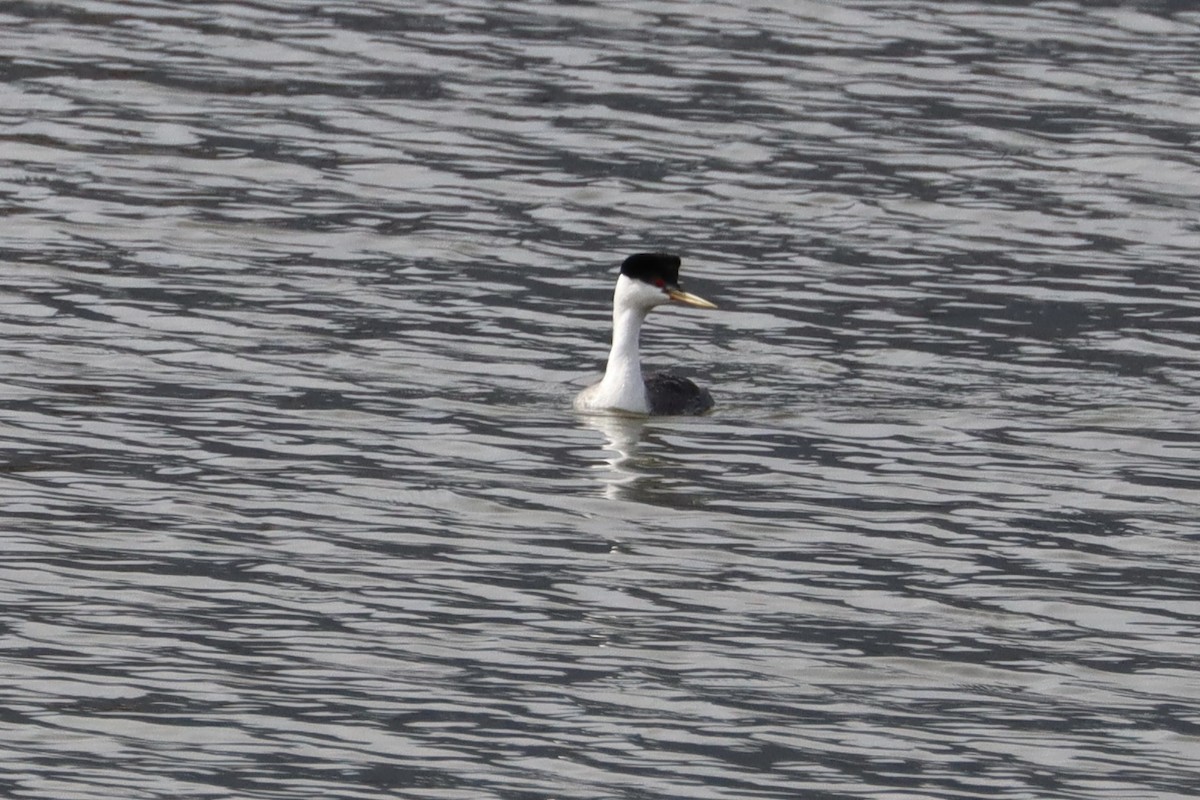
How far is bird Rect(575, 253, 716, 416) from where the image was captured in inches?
739

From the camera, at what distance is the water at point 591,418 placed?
12.1 metres

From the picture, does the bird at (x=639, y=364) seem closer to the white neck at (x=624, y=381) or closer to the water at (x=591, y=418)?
the white neck at (x=624, y=381)

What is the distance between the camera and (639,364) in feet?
62.0

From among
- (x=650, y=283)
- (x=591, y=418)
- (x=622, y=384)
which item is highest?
(x=650, y=283)

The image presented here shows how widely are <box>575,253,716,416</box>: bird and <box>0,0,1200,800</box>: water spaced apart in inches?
11.3

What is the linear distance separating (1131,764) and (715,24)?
69.0ft

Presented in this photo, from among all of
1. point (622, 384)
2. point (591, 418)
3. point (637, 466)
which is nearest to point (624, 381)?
point (622, 384)

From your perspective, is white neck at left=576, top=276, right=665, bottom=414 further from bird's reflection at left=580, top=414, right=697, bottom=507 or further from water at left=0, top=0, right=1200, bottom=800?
water at left=0, top=0, right=1200, bottom=800

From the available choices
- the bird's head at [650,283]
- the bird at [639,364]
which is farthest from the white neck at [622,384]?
the bird's head at [650,283]

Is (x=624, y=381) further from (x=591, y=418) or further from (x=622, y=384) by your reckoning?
(x=591, y=418)

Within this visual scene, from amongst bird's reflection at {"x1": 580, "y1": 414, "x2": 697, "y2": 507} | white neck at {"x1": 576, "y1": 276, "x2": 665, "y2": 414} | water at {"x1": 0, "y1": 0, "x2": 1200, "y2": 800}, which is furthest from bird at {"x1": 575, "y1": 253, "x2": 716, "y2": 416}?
water at {"x1": 0, "y1": 0, "x2": 1200, "y2": 800}

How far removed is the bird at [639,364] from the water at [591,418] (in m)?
0.29

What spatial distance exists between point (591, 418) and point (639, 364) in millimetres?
563

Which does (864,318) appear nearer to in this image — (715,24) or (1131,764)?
(1131,764)
